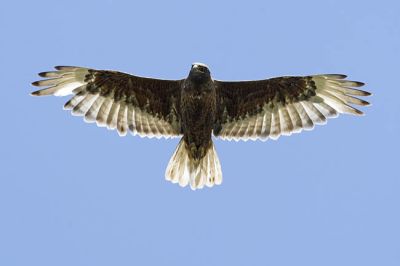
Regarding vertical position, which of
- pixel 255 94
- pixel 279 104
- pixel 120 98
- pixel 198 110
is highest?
pixel 255 94

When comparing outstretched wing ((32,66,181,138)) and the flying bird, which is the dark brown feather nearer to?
the flying bird

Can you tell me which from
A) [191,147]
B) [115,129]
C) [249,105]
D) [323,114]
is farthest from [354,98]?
[115,129]

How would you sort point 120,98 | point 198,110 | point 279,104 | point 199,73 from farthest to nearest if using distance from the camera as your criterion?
point 279,104 < point 120,98 < point 198,110 < point 199,73

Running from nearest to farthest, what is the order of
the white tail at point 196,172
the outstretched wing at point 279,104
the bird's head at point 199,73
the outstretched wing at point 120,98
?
the bird's head at point 199,73
the outstretched wing at point 120,98
the outstretched wing at point 279,104
the white tail at point 196,172

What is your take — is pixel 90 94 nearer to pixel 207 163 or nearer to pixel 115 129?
pixel 115 129

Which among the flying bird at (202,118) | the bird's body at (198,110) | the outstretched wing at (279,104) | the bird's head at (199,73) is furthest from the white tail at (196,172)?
the bird's head at (199,73)

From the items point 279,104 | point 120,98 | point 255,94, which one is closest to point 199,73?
point 255,94

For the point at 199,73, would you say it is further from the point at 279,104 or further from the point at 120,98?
the point at 279,104

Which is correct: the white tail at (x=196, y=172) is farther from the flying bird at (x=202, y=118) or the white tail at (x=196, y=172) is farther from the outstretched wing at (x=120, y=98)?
the outstretched wing at (x=120, y=98)
